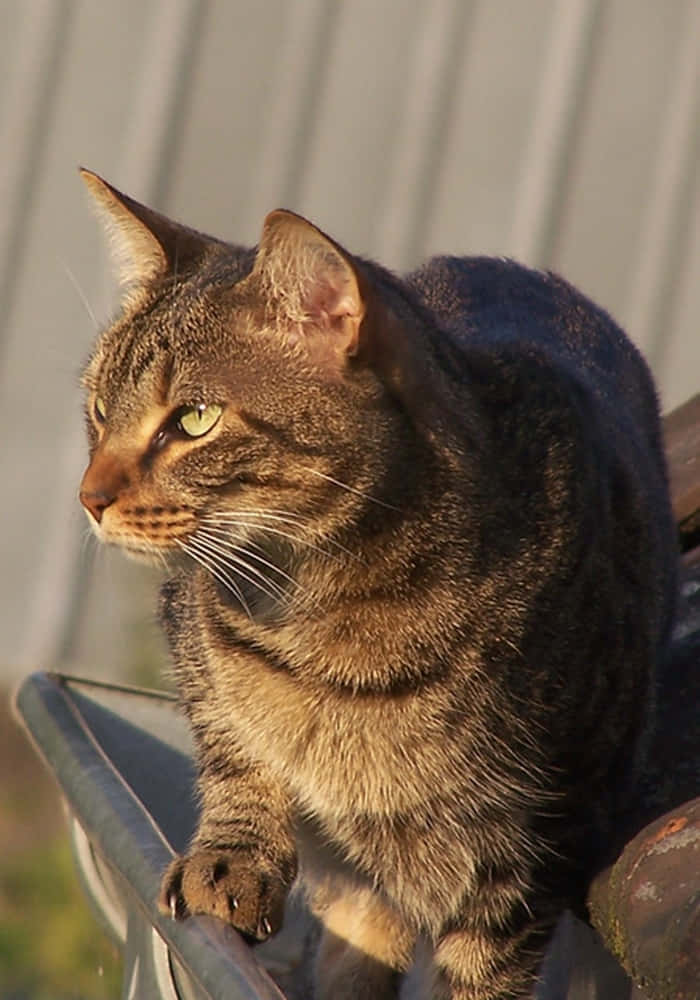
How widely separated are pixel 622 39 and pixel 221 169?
1025 millimetres

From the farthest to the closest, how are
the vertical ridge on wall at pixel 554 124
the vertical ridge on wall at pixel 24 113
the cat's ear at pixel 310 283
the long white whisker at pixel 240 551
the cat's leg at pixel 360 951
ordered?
the vertical ridge on wall at pixel 24 113 → the vertical ridge on wall at pixel 554 124 → the cat's leg at pixel 360 951 → the long white whisker at pixel 240 551 → the cat's ear at pixel 310 283

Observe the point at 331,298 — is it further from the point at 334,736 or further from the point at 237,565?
the point at 334,736

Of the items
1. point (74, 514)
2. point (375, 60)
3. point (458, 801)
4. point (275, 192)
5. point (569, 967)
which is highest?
point (375, 60)

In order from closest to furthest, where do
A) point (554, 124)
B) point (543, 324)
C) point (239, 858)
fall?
point (239, 858) < point (543, 324) < point (554, 124)

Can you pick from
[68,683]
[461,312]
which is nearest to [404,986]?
[68,683]

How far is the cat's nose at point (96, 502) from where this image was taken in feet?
5.74

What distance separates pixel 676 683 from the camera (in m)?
2.13

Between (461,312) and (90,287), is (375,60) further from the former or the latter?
(461,312)

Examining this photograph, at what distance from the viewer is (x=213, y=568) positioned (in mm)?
1809

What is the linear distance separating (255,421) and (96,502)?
0.18m

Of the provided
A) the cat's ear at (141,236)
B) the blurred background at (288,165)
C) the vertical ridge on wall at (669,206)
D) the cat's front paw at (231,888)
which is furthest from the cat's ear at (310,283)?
the vertical ridge on wall at (669,206)

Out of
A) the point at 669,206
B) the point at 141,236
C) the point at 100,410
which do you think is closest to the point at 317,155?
the point at 669,206

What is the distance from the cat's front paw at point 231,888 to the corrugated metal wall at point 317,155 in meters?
2.21

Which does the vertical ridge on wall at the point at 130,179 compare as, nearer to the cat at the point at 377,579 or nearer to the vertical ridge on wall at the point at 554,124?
the vertical ridge on wall at the point at 554,124
